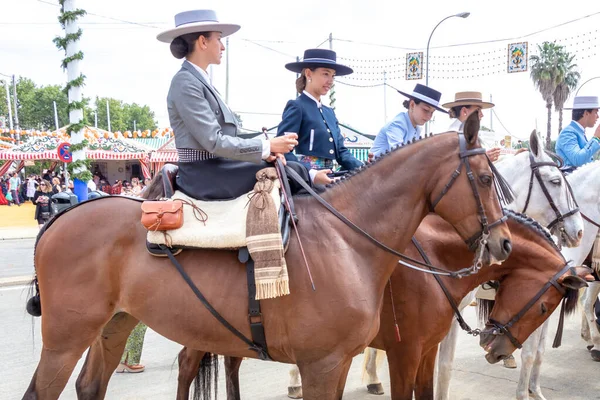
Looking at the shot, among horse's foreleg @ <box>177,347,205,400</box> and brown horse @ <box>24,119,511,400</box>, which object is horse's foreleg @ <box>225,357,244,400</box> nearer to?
horse's foreleg @ <box>177,347,205,400</box>

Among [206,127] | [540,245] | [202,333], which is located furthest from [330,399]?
[540,245]

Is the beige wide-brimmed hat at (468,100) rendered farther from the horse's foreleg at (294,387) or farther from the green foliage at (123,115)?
the green foliage at (123,115)

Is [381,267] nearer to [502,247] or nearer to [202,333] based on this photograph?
[502,247]

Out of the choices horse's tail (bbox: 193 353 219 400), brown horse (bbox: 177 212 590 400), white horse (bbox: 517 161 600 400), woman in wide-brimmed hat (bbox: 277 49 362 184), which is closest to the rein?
brown horse (bbox: 177 212 590 400)

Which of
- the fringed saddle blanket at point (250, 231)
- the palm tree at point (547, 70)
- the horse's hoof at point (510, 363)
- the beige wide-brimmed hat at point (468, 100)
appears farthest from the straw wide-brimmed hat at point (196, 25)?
the palm tree at point (547, 70)

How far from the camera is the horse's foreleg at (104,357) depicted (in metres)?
3.45

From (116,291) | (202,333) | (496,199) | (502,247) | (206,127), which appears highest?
(206,127)

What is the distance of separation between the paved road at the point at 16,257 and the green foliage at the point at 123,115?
74715 mm

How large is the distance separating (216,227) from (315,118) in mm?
1571

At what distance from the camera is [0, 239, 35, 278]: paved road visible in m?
11.1

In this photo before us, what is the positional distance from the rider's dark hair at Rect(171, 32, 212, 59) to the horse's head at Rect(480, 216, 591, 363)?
2574mm

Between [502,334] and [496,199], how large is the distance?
1412 mm

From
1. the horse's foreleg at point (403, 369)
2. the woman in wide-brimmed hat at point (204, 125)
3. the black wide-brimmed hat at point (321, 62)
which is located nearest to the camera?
the woman in wide-brimmed hat at point (204, 125)

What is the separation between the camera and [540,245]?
3.86 metres
